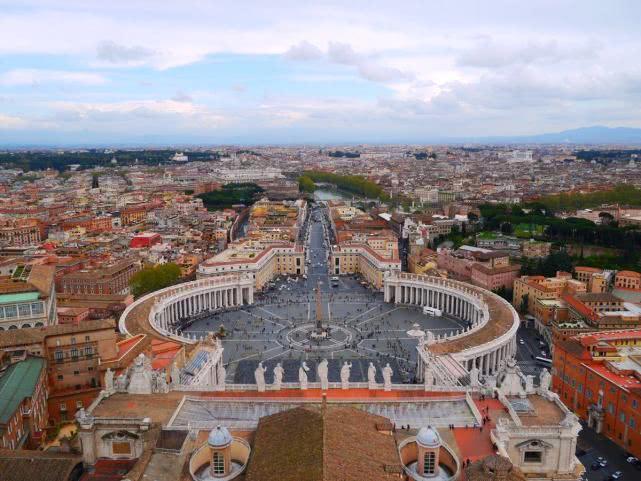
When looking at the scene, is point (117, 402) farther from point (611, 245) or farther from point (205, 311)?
point (611, 245)

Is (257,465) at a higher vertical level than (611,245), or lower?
higher

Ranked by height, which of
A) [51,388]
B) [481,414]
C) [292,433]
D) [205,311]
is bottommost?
[205,311]

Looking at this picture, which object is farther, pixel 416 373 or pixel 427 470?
pixel 416 373

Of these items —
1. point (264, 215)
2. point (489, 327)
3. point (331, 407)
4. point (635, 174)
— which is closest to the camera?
point (331, 407)

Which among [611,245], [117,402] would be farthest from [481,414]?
[611,245]

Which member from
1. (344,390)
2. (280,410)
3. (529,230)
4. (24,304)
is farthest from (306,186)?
(280,410)

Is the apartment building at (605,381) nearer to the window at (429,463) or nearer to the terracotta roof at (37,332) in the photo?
the window at (429,463)

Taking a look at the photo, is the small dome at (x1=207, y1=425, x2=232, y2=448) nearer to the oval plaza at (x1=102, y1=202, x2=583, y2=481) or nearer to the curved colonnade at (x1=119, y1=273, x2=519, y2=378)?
the oval plaza at (x1=102, y1=202, x2=583, y2=481)
